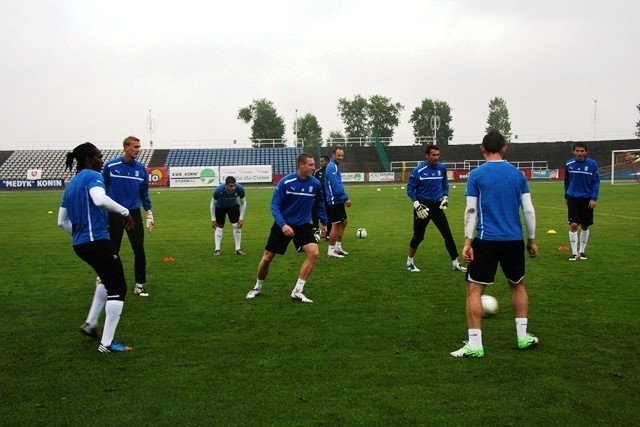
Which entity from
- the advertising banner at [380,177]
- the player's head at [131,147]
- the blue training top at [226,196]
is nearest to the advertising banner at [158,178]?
the advertising banner at [380,177]

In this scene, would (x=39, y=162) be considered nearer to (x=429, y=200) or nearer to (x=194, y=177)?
(x=194, y=177)

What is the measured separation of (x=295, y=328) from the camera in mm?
6621

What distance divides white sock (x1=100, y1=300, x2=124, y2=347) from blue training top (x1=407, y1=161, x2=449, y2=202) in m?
5.81

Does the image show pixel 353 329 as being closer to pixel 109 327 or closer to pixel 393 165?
pixel 109 327

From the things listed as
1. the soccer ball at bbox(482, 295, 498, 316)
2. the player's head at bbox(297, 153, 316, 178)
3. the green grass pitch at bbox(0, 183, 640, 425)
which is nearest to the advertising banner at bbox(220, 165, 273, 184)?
the green grass pitch at bbox(0, 183, 640, 425)

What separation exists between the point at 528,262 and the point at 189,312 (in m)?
6.62

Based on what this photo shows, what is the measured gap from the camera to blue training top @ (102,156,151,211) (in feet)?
26.8

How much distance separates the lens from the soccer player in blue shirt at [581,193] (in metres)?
11.2

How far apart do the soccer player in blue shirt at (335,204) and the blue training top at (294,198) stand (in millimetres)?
3976

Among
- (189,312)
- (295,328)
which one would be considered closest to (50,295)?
(189,312)

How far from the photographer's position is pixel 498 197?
546 centimetres

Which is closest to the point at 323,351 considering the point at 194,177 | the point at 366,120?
the point at 194,177

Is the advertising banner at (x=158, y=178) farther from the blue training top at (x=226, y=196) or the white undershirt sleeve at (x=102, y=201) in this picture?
the white undershirt sleeve at (x=102, y=201)

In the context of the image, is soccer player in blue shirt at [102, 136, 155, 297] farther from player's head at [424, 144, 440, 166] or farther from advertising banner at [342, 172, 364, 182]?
advertising banner at [342, 172, 364, 182]
